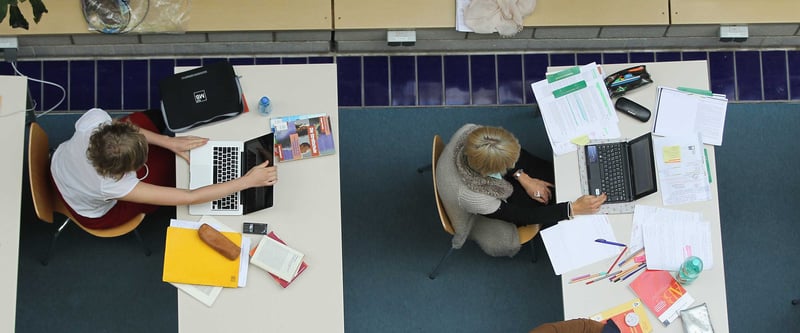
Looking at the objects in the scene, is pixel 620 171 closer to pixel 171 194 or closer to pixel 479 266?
pixel 479 266

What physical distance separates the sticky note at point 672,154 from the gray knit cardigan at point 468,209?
2.11 feet

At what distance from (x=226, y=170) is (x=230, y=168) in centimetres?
2

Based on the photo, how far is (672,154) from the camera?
2893mm

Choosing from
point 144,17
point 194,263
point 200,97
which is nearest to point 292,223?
point 194,263

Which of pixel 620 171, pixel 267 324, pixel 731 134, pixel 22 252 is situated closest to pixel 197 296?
pixel 267 324

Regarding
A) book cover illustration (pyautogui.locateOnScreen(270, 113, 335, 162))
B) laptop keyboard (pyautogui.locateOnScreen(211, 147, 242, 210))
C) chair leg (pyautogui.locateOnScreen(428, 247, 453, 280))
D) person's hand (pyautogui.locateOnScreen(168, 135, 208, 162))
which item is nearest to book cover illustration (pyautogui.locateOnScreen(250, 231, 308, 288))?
laptop keyboard (pyautogui.locateOnScreen(211, 147, 242, 210))

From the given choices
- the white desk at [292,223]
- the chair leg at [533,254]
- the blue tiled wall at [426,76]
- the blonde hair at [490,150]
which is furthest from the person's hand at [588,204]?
the blue tiled wall at [426,76]

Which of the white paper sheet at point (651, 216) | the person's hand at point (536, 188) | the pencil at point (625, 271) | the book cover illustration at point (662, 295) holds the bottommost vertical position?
the book cover illustration at point (662, 295)

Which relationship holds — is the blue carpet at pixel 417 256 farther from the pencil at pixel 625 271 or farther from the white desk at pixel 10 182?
the pencil at pixel 625 271

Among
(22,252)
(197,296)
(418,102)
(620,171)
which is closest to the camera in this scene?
(197,296)

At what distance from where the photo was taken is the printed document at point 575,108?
115 inches

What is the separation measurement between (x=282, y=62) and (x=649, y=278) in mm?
1964

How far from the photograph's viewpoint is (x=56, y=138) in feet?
11.8

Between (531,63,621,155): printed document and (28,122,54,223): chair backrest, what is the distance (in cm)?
188
